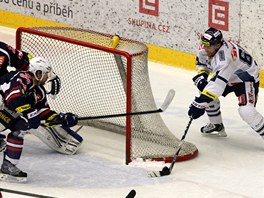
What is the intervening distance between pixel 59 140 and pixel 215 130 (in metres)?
1.29

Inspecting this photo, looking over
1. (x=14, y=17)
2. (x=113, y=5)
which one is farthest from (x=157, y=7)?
(x=14, y=17)

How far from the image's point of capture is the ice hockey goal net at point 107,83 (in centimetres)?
807

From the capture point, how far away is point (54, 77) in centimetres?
805

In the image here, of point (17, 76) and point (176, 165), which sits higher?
point (17, 76)

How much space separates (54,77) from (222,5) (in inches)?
96.0

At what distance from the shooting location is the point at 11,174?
7.57m

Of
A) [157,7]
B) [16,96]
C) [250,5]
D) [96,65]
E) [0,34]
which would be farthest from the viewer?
[0,34]

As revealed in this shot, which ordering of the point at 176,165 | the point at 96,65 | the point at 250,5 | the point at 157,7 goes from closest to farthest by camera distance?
the point at 176,165
the point at 96,65
the point at 250,5
the point at 157,7

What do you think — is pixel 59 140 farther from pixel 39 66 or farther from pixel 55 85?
pixel 39 66

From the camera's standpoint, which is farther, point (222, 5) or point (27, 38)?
point (222, 5)

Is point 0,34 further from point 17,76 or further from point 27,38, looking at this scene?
point 17,76

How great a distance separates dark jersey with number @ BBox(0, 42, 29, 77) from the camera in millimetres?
8180

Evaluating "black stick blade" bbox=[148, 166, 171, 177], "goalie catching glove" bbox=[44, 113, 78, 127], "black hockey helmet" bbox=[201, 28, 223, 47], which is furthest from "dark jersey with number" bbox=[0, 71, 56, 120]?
"black hockey helmet" bbox=[201, 28, 223, 47]

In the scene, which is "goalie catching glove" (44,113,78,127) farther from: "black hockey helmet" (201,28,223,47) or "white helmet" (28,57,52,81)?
"black hockey helmet" (201,28,223,47)
